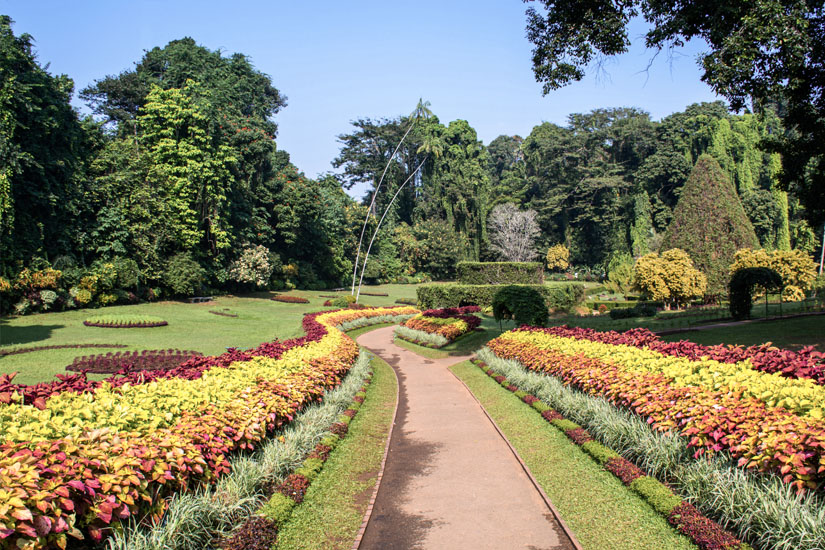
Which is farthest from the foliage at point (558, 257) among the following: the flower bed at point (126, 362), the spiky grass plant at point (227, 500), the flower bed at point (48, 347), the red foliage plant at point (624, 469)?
the red foliage plant at point (624, 469)

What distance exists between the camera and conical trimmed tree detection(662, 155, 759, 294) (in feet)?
108

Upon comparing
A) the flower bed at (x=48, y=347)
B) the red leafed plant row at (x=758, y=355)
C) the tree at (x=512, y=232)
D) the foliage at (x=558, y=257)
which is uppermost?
the tree at (x=512, y=232)

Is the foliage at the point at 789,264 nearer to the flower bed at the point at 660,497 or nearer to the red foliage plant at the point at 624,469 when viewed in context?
the flower bed at the point at 660,497

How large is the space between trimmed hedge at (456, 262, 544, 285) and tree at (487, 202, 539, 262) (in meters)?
27.5

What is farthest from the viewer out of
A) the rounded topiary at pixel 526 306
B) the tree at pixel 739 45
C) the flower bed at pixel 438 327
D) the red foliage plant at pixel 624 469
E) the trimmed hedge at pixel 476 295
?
the trimmed hedge at pixel 476 295

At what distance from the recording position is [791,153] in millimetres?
15203

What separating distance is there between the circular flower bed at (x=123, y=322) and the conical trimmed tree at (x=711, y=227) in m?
31.3

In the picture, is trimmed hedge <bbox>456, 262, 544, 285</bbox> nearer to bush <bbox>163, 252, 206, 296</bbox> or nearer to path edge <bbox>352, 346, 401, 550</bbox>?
bush <bbox>163, 252, 206, 296</bbox>

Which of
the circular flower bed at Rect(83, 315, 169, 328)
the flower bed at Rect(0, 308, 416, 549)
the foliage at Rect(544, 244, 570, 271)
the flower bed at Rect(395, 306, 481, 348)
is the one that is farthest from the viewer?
the foliage at Rect(544, 244, 570, 271)

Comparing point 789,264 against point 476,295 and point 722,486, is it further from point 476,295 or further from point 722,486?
point 722,486

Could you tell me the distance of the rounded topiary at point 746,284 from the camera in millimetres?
18828

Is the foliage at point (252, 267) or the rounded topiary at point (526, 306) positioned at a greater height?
the foliage at point (252, 267)

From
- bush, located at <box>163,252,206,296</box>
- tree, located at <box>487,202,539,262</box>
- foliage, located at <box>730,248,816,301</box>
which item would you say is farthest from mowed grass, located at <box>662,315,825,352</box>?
tree, located at <box>487,202,539,262</box>

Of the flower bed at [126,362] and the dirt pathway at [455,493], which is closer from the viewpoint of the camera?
the dirt pathway at [455,493]
